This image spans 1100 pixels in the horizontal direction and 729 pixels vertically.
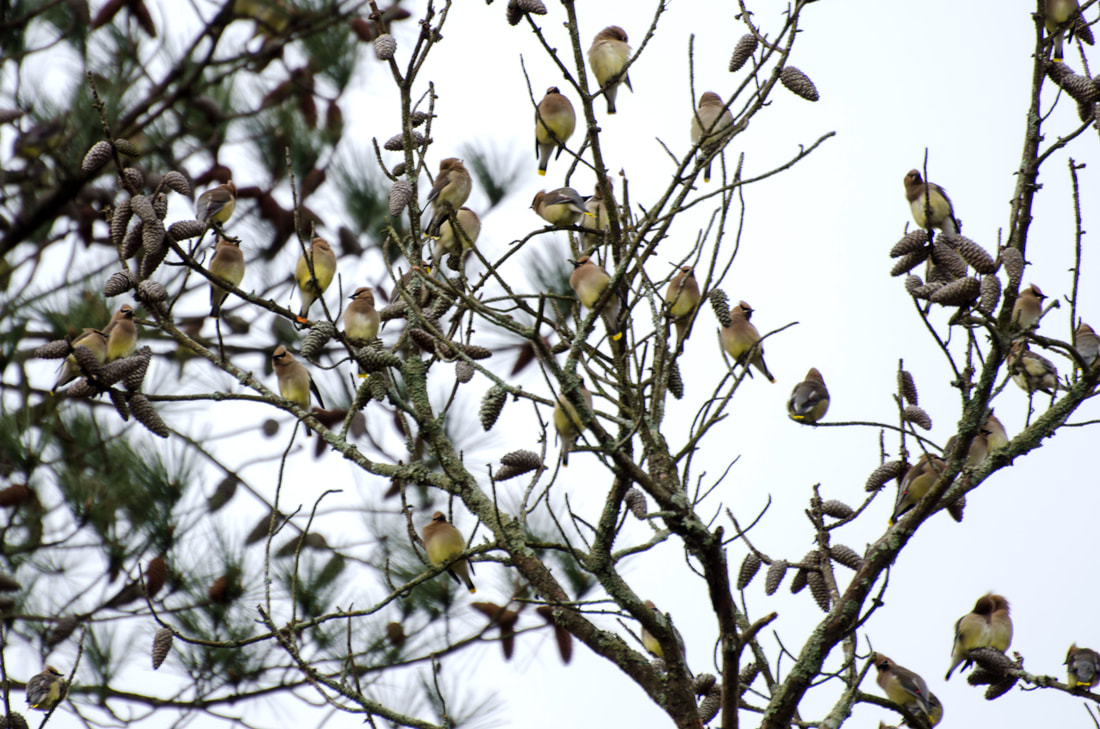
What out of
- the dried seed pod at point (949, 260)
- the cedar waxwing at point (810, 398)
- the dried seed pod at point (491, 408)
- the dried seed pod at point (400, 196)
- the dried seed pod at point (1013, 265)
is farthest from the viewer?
the cedar waxwing at point (810, 398)

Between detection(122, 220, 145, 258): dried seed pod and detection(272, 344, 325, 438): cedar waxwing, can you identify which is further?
detection(272, 344, 325, 438): cedar waxwing

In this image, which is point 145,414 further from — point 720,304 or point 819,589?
point 819,589

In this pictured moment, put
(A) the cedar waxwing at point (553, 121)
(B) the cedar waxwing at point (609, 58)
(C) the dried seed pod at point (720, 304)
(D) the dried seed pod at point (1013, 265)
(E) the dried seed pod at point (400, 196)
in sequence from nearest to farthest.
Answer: (D) the dried seed pod at point (1013, 265) < (E) the dried seed pod at point (400, 196) < (C) the dried seed pod at point (720, 304) < (B) the cedar waxwing at point (609, 58) < (A) the cedar waxwing at point (553, 121)

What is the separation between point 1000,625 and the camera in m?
2.26

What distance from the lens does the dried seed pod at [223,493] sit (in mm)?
3426

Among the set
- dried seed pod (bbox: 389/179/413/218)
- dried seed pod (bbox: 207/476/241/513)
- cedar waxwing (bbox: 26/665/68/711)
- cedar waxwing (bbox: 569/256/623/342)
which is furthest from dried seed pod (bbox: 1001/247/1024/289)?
dried seed pod (bbox: 207/476/241/513)

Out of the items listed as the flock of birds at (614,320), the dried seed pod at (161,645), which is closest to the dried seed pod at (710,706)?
the flock of birds at (614,320)

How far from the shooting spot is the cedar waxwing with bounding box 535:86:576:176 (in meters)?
2.68

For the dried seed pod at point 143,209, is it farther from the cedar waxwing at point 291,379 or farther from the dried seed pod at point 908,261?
the dried seed pod at point 908,261

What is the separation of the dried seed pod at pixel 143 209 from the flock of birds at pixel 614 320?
169 mm

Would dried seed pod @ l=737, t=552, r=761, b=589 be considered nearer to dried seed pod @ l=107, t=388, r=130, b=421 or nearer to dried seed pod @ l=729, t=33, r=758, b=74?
dried seed pod @ l=729, t=33, r=758, b=74

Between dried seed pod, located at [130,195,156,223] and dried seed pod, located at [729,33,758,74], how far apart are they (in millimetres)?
1126

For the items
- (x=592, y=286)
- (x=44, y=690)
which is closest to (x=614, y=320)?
(x=592, y=286)

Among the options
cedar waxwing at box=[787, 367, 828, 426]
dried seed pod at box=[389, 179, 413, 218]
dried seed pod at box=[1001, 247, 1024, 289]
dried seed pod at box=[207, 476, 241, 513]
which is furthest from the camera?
dried seed pod at box=[207, 476, 241, 513]
